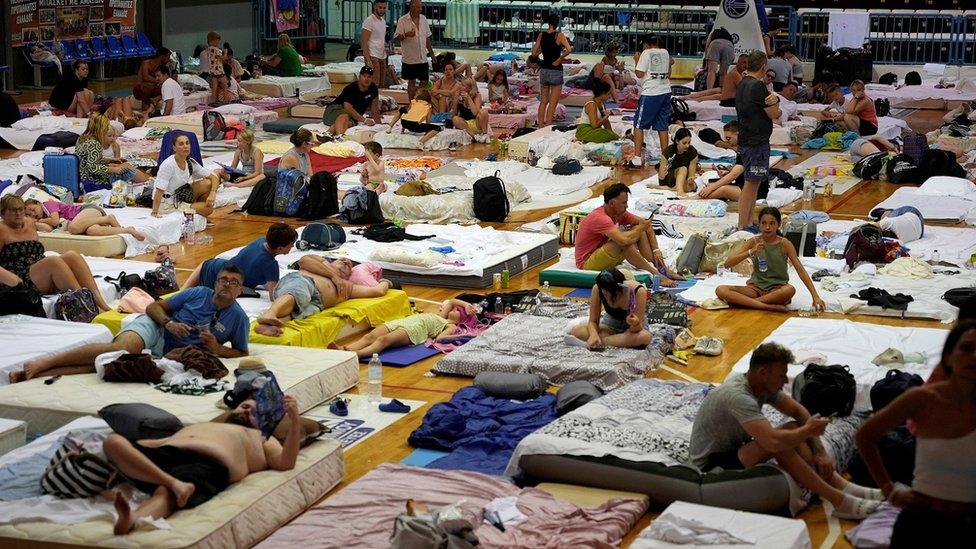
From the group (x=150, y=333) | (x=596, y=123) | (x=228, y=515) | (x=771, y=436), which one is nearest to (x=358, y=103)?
(x=596, y=123)

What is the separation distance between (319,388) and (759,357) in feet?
9.85

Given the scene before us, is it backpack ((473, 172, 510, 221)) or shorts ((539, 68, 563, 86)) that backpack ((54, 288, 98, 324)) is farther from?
shorts ((539, 68, 563, 86))

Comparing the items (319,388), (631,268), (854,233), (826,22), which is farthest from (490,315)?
(826,22)

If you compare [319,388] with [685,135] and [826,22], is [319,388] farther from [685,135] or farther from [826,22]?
[826,22]

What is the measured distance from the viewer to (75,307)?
10461 mm

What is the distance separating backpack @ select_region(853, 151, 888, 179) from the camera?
17.5m

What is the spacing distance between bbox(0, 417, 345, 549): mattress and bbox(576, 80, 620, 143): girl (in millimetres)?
11480

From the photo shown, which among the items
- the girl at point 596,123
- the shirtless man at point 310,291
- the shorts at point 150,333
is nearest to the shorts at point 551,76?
the girl at point 596,123

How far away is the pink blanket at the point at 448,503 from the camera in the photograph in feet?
23.3

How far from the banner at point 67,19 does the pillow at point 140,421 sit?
17456mm

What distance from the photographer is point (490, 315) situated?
37.6ft

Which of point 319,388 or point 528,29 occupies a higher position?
point 528,29

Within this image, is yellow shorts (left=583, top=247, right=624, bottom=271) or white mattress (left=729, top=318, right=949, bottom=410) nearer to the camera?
white mattress (left=729, top=318, right=949, bottom=410)

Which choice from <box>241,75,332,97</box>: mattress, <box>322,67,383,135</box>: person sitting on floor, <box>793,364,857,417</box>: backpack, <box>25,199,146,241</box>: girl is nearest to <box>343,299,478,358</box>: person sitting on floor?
<box>793,364,857,417</box>: backpack
